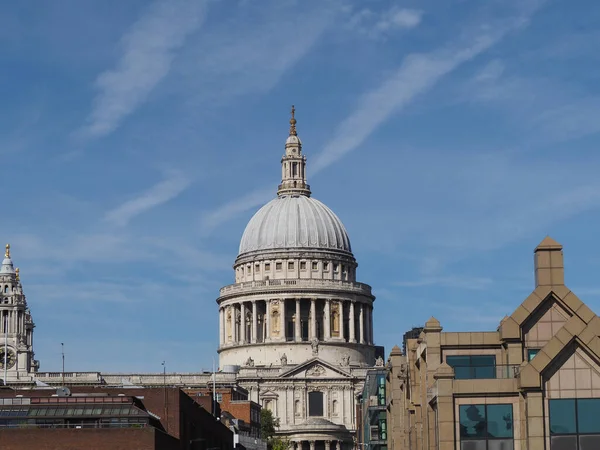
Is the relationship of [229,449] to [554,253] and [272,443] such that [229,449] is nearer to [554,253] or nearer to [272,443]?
[554,253]

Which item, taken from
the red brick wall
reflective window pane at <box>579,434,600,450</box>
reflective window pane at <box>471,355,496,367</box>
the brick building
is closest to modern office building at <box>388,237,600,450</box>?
reflective window pane at <box>579,434,600,450</box>

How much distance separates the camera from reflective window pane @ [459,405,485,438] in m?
51.0

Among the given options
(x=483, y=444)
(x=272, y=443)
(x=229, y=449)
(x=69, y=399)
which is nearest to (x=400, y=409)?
(x=69, y=399)

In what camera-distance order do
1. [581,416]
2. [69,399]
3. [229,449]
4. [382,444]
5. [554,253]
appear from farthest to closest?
[229,449] < [382,444] < [69,399] < [554,253] < [581,416]

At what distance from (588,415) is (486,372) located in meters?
4.99

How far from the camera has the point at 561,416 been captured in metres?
49.9

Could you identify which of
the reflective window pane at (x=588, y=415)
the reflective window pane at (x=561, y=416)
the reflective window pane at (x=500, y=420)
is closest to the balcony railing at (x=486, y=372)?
the reflective window pane at (x=500, y=420)

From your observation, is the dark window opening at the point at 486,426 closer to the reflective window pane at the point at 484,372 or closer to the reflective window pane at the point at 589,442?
the reflective window pane at the point at 589,442

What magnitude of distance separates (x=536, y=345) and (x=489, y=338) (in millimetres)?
2096

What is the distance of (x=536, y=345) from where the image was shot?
54938 millimetres

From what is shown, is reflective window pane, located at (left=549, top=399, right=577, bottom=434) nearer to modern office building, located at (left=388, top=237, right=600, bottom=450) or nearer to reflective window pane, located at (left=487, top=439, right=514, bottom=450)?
modern office building, located at (left=388, top=237, right=600, bottom=450)

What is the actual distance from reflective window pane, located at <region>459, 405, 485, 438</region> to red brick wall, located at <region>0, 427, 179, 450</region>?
17609mm

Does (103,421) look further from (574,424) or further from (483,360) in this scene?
(574,424)

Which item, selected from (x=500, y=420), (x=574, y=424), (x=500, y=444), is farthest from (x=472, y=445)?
(x=574, y=424)
